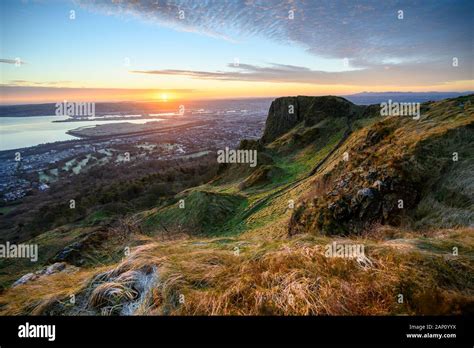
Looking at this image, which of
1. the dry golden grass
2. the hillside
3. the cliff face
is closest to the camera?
the hillside

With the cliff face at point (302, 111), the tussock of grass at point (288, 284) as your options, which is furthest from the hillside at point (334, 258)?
the cliff face at point (302, 111)

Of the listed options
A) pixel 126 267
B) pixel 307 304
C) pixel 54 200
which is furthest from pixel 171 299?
pixel 54 200

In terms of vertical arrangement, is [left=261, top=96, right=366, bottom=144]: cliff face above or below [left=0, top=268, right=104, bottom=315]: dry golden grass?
above

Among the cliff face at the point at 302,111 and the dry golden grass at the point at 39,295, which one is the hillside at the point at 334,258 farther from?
the cliff face at the point at 302,111

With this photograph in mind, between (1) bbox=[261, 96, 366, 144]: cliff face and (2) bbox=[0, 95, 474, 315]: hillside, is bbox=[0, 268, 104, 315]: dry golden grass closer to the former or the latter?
(2) bbox=[0, 95, 474, 315]: hillside

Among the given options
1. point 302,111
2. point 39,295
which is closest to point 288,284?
point 39,295

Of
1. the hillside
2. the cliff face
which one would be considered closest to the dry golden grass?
the hillside

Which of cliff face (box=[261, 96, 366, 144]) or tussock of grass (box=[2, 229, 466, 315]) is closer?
tussock of grass (box=[2, 229, 466, 315])

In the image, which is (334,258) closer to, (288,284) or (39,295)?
(288,284)
